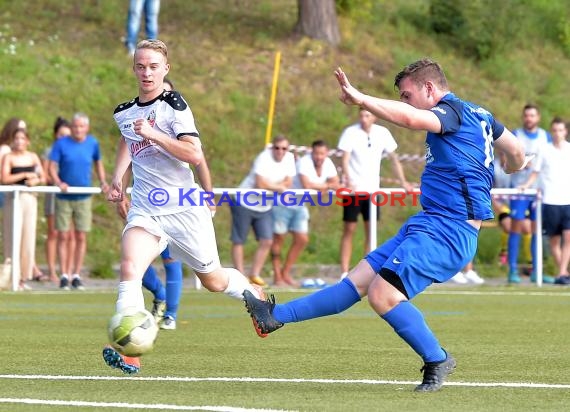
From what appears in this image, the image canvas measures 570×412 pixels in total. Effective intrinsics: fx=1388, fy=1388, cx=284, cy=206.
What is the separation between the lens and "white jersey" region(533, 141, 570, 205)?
17812mm

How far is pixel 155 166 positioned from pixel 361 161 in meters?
8.80

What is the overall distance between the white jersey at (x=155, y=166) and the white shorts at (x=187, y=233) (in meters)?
0.06

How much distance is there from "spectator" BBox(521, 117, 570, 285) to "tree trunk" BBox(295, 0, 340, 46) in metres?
9.83

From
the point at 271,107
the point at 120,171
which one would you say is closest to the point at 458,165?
the point at 120,171

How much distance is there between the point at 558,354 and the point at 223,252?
39.9 ft

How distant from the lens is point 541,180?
1800 centimetres

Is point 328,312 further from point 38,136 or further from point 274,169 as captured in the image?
point 38,136

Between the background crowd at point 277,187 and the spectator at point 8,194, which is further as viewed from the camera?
the background crowd at point 277,187

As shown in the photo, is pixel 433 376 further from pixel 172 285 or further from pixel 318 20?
pixel 318 20

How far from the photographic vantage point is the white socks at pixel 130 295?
7.99 m

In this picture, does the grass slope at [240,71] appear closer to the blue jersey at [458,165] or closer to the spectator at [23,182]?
the spectator at [23,182]

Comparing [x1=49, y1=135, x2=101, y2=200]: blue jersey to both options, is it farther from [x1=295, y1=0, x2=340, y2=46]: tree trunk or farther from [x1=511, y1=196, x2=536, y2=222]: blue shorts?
[x1=295, y1=0, x2=340, y2=46]: tree trunk

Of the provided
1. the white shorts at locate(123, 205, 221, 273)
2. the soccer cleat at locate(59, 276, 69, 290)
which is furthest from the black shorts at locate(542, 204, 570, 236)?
the white shorts at locate(123, 205, 221, 273)

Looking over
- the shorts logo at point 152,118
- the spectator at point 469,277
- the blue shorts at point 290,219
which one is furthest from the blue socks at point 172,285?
the spectator at point 469,277
